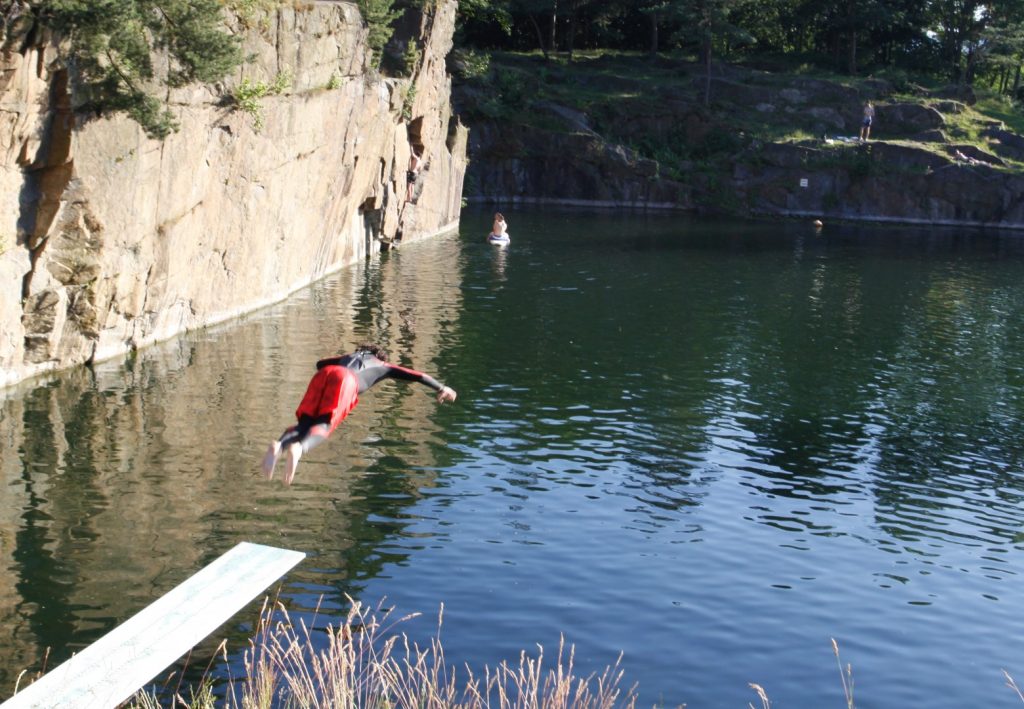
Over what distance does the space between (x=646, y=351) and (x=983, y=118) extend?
60.0 metres

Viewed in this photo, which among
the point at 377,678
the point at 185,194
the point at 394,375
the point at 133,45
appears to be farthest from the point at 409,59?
the point at 377,678

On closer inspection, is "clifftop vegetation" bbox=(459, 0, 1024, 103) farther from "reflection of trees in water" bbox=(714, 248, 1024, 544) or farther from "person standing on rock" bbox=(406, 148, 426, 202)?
"reflection of trees in water" bbox=(714, 248, 1024, 544)

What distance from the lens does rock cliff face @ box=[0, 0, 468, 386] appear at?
82.0 feet

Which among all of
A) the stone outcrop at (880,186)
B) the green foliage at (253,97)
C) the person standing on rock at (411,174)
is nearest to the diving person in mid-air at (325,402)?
the green foliage at (253,97)

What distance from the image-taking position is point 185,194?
99.3ft

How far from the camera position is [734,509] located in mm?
20578

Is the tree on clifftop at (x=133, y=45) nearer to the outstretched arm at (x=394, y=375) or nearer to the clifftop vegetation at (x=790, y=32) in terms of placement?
the outstretched arm at (x=394, y=375)

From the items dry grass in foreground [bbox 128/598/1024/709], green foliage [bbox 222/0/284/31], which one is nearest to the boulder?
green foliage [bbox 222/0/284/31]

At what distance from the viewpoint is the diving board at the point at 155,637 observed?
417 inches

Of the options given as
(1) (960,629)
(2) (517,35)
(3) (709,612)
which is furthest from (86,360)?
(2) (517,35)

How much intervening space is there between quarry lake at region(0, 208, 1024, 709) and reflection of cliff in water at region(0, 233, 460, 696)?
0.22ft

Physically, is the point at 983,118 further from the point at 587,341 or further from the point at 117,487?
the point at 117,487

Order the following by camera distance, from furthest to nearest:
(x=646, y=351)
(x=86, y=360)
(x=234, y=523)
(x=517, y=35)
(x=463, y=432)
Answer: (x=517, y=35) < (x=646, y=351) < (x=86, y=360) < (x=463, y=432) < (x=234, y=523)

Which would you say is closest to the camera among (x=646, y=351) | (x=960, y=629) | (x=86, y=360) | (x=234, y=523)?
(x=960, y=629)
